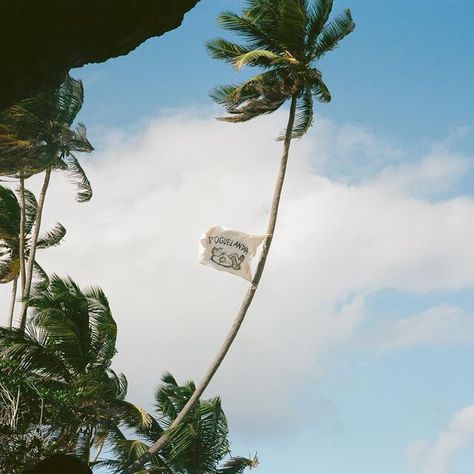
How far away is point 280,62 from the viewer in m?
19.4

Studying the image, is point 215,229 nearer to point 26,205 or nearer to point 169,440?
point 169,440

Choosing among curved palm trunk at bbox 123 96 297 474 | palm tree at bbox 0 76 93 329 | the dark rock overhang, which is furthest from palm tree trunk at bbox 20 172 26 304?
the dark rock overhang

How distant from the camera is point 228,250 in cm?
1697

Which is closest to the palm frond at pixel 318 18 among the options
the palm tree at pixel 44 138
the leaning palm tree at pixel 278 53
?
the leaning palm tree at pixel 278 53

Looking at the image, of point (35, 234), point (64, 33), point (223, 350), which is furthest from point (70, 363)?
point (64, 33)

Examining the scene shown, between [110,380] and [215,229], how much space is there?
194 inches

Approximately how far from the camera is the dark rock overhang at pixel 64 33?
5449 millimetres

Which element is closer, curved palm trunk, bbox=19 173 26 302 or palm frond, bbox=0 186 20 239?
curved palm trunk, bbox=19 173 26 302

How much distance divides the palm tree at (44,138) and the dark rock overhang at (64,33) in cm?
1516

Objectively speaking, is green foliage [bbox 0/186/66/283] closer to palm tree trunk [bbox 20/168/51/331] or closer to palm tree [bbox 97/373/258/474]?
palm tree trunk [bbox 20/168/51/331]

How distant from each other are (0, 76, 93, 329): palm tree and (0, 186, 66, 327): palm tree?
118 centimetres

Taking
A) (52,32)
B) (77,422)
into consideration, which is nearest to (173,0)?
(52,32)

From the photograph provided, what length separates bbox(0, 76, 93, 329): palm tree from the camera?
72.9ft

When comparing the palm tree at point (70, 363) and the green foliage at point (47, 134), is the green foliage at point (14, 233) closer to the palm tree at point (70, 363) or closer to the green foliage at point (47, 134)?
the green foliage at point (47, 134)
